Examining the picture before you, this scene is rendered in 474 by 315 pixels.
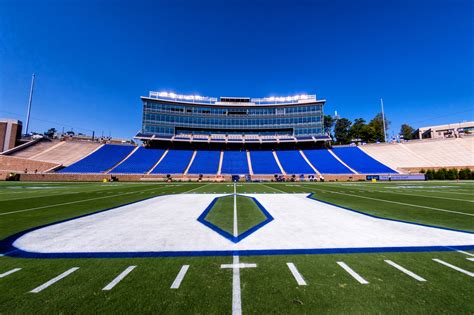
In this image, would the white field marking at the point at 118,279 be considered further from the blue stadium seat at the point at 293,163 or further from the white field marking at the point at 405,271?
the blue stadium seat at the point at 293,163

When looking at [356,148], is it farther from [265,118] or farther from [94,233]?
[94,233]

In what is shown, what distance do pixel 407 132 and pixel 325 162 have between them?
75327mm

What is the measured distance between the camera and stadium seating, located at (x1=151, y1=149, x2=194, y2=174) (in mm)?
45112

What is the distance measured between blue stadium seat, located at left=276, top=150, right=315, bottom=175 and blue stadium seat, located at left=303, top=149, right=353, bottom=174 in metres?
2.18

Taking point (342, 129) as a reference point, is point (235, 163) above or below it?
below

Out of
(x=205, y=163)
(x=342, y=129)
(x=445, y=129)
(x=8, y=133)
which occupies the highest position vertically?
(x=342, y=129)

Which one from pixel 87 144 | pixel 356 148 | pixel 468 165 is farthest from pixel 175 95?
pixel 468 165

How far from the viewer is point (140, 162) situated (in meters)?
47.6

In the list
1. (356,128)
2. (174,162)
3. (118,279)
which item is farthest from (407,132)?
(118,279)

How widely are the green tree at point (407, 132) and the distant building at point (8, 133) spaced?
137 metres

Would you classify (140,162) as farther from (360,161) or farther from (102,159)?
(360,161)

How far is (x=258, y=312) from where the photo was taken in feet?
7.88

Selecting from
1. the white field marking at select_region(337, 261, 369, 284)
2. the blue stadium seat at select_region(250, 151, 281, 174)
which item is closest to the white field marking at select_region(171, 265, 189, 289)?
the white field marking at select_region(337, 261, 369, 284)

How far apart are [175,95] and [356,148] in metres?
55.1
